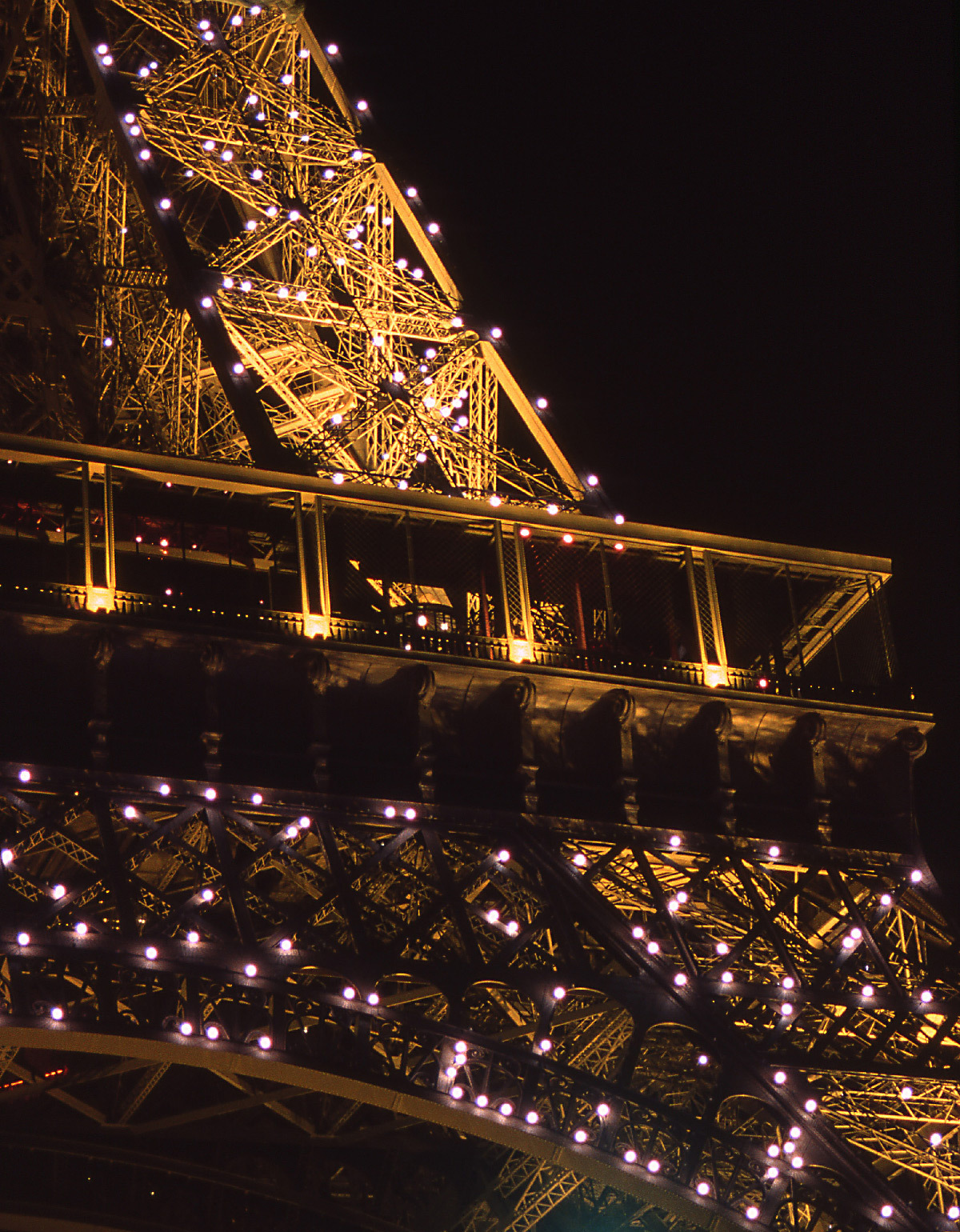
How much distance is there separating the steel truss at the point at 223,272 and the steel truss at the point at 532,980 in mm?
6357

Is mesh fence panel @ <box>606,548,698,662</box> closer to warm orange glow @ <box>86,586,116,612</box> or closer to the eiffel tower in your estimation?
the eiffel tower

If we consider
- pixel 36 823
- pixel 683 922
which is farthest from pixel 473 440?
pixel 36 823

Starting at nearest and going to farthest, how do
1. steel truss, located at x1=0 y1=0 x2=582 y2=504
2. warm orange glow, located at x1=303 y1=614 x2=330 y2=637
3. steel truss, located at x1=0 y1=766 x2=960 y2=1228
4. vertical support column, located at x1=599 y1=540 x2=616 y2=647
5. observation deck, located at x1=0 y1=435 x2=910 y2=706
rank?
Answer: steel truss, located at x1=0 y1=766 x2=960 y2=1228 < warm orange glow, located at x1=303 y1=614 x2=330 y2=637 < observation deck, located at x1=0 y1=435 x2=910 y2=706 < vertical support column, located at x1=599 y1=540 x2=616 y2=647 < steel truss, located at x1=0 y1=0 x2=582 y2=504

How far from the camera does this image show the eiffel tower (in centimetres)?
2514

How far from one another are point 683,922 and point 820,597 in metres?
6.66

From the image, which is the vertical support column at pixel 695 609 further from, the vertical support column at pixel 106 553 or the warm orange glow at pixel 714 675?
the vertical support column at pixel 106 553

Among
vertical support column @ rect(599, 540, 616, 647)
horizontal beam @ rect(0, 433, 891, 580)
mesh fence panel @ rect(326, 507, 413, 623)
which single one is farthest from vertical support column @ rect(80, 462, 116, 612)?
vertical support column @ rect(599, 540, 616, 647)

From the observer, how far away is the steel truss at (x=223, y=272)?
34156 millimetres

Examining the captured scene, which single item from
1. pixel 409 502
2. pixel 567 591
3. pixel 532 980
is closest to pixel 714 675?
pixel 567 591

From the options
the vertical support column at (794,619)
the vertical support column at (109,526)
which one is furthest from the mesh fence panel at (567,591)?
the vertical support column at (109,526)

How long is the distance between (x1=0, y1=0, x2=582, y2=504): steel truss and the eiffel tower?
0.11 metres

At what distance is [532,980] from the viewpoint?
2577 centimetres

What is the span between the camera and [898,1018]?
91.2ft

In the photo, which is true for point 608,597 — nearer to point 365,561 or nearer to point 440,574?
point 440,574
